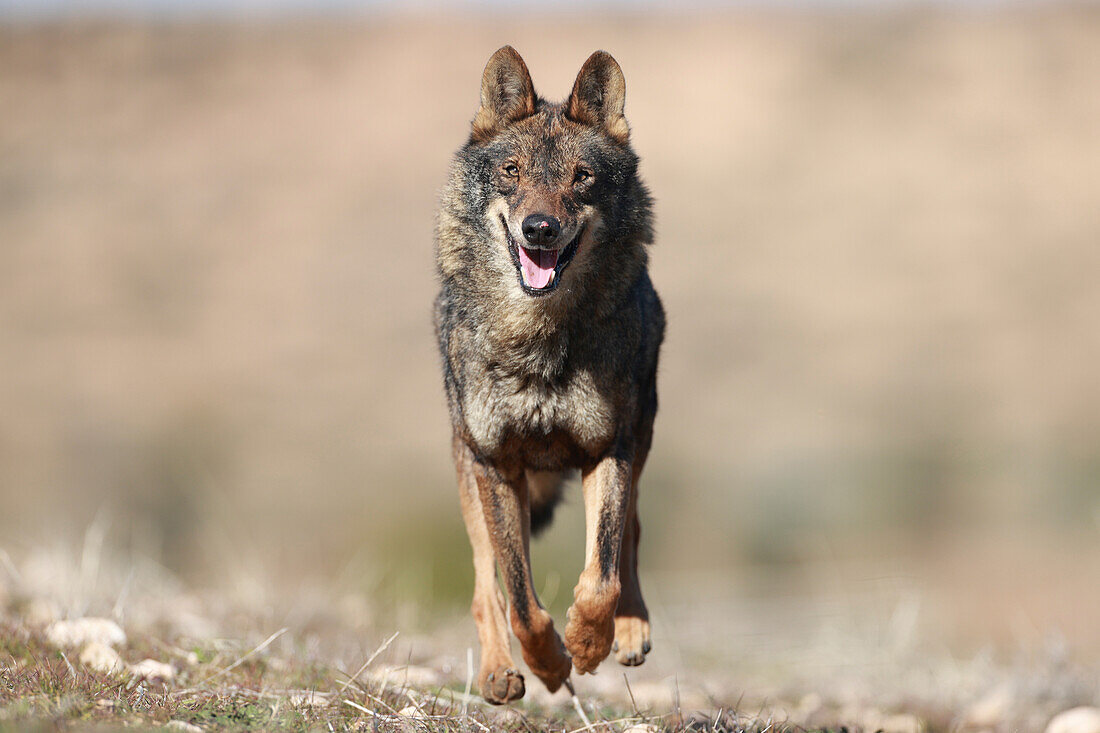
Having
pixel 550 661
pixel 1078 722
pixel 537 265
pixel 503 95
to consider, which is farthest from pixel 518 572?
pixel 1078 722

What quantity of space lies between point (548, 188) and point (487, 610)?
88.3 inches

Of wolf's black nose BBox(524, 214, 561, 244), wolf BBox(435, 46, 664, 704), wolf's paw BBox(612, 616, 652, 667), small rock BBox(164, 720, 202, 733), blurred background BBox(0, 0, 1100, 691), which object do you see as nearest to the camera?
small rock BBox(164, 720, 202, 733)

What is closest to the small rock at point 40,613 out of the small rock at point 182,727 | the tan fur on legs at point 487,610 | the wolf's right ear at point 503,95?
the small rock at point 182,727

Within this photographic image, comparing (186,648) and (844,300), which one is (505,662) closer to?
(186,648)

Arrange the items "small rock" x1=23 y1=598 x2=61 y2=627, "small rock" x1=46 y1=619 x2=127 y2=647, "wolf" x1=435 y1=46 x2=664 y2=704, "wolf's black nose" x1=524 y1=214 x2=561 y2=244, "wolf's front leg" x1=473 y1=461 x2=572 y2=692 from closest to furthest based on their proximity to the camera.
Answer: "wolf's black nose" x1=524 y1=214 x2=561 y2=244 < "wolf" x1=435 y1=46 x2=664 y2=704 < "wolf's front leg" x1=473 y1=461 x2=572 y2=692 < "small rock" x1=46 y1=619 x2=127 y2=647 < "small rock" x1=23 y1=598 x2=61 y2=627

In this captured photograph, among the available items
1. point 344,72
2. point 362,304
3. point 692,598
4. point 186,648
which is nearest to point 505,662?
point 186,648

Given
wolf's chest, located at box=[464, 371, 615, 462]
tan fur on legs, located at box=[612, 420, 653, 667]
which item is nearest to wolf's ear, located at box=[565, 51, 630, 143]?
wolf's chest, located at box=[464, 371, 615, 462]

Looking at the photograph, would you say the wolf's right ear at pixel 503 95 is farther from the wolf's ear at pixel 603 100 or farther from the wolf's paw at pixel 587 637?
the wolf's paw at pixel 587 637

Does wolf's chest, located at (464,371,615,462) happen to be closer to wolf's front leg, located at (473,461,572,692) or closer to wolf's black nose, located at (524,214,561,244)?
wolf's front leg, located at (473,461,572,692)

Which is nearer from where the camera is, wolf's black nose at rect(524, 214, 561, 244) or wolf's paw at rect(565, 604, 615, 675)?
wolf's black nose at rect(524, 214, 561, 244)

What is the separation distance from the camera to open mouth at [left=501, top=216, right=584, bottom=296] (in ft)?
17.4

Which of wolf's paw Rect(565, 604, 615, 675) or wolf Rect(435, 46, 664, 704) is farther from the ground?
wolf Rect(435, 46, 664, 704)

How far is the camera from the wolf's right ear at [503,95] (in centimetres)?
587

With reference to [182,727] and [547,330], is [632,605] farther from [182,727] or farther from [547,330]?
[182,727]
